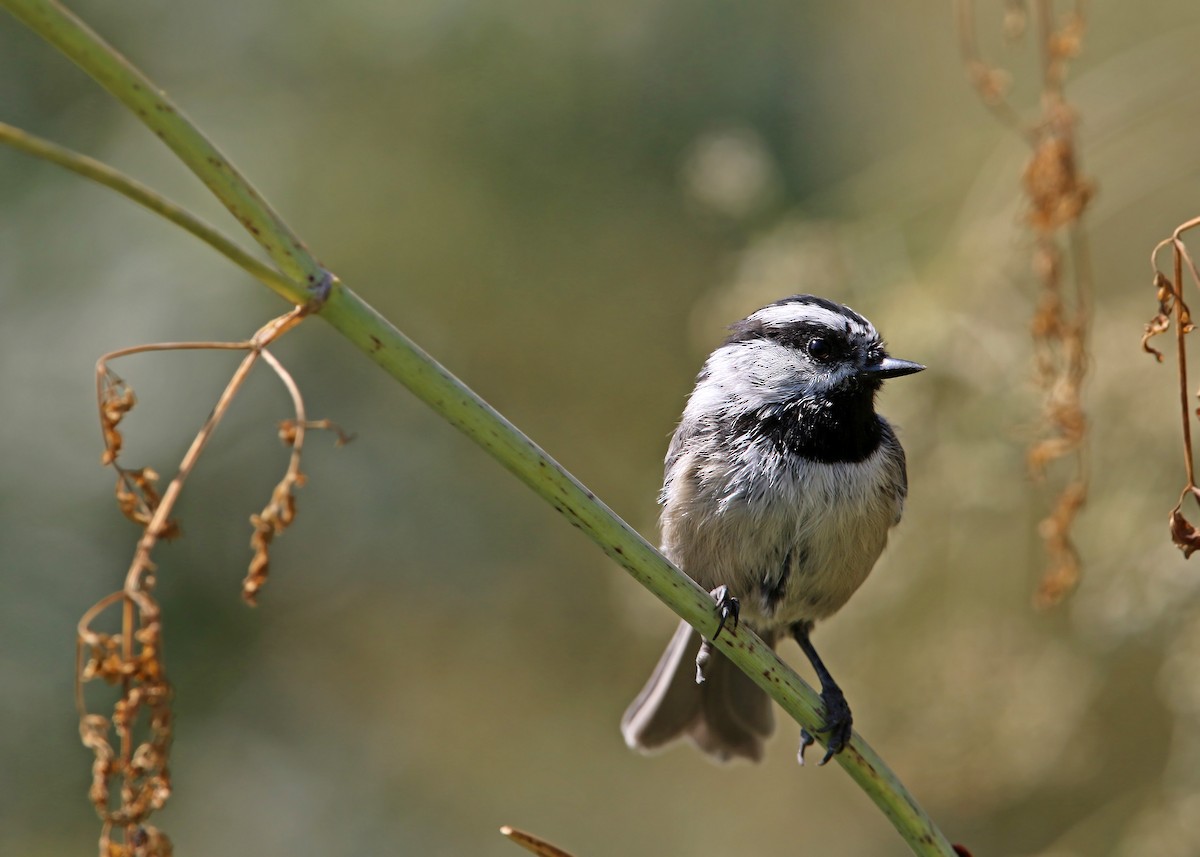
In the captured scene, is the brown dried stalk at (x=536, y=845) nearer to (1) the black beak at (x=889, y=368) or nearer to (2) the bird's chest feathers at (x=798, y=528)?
(2) the bird's chest feathers at (x=798, y=528)

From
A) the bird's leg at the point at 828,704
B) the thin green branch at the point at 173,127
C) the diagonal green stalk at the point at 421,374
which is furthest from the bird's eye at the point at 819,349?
the thin green branch at the point at 173,127

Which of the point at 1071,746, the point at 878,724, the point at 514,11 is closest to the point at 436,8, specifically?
the point at 514,11

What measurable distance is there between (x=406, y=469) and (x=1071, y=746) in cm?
249

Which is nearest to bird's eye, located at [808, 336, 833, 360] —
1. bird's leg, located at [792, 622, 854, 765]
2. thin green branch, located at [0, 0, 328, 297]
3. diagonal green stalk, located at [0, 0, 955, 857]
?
bird's leg, located at [792, 622, 854, 765]

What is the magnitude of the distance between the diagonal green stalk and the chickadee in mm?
979

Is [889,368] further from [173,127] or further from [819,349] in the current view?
[173,127]

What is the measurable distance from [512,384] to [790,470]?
1.73 m

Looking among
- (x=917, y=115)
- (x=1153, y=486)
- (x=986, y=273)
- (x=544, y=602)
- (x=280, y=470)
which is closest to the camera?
(x=1153, y=486)

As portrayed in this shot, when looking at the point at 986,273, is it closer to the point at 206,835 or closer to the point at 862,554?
the point at 862,554

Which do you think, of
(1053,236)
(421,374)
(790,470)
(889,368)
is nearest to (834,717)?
(790,470)

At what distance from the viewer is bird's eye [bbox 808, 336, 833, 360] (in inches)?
118

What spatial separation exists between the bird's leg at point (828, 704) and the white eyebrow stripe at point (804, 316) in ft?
2.93

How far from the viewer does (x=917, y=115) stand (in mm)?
5141

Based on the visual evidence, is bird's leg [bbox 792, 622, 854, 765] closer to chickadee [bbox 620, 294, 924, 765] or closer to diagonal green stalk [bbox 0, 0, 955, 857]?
chickadee [bbox 620, 294, 924, 765]
